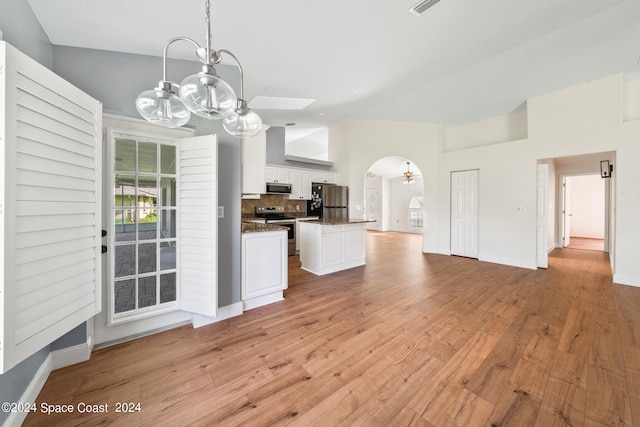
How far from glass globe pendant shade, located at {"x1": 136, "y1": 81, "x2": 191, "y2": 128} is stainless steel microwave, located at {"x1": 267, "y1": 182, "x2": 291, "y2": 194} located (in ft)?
13.8

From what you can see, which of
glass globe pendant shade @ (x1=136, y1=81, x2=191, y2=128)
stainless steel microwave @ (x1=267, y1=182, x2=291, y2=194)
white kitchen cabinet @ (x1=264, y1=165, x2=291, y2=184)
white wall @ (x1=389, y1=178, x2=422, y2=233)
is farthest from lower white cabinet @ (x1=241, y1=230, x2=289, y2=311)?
white wall @ (x1=389, y1=178, x2=422, y2=233)

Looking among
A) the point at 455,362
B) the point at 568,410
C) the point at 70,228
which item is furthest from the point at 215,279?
the point at 568,410

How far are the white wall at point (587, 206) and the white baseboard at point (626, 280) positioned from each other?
224 inches

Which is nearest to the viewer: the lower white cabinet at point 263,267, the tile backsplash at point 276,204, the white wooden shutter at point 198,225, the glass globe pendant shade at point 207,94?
the glass globe pendant shade at point 207,94

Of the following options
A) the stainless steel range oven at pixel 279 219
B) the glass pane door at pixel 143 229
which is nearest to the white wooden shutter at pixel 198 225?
the glass pane door at pixel 143 229

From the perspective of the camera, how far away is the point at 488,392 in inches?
59.1

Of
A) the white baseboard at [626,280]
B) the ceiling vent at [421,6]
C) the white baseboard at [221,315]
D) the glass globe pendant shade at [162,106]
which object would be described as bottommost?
the white baseboard at [221,315]

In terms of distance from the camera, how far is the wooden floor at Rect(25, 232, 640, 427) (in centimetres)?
135

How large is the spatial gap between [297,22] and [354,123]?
4.11 metres

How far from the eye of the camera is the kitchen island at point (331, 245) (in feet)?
13.0

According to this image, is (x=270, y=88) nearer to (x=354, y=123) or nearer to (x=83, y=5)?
(x=83, y=5)

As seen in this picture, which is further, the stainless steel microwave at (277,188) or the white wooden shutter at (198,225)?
the stainless steel microwave at (277,188)

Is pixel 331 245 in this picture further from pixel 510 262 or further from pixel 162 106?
pixel 510 262

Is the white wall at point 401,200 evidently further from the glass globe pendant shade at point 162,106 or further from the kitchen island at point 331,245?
the glass globe pendant shade at point 162,106
